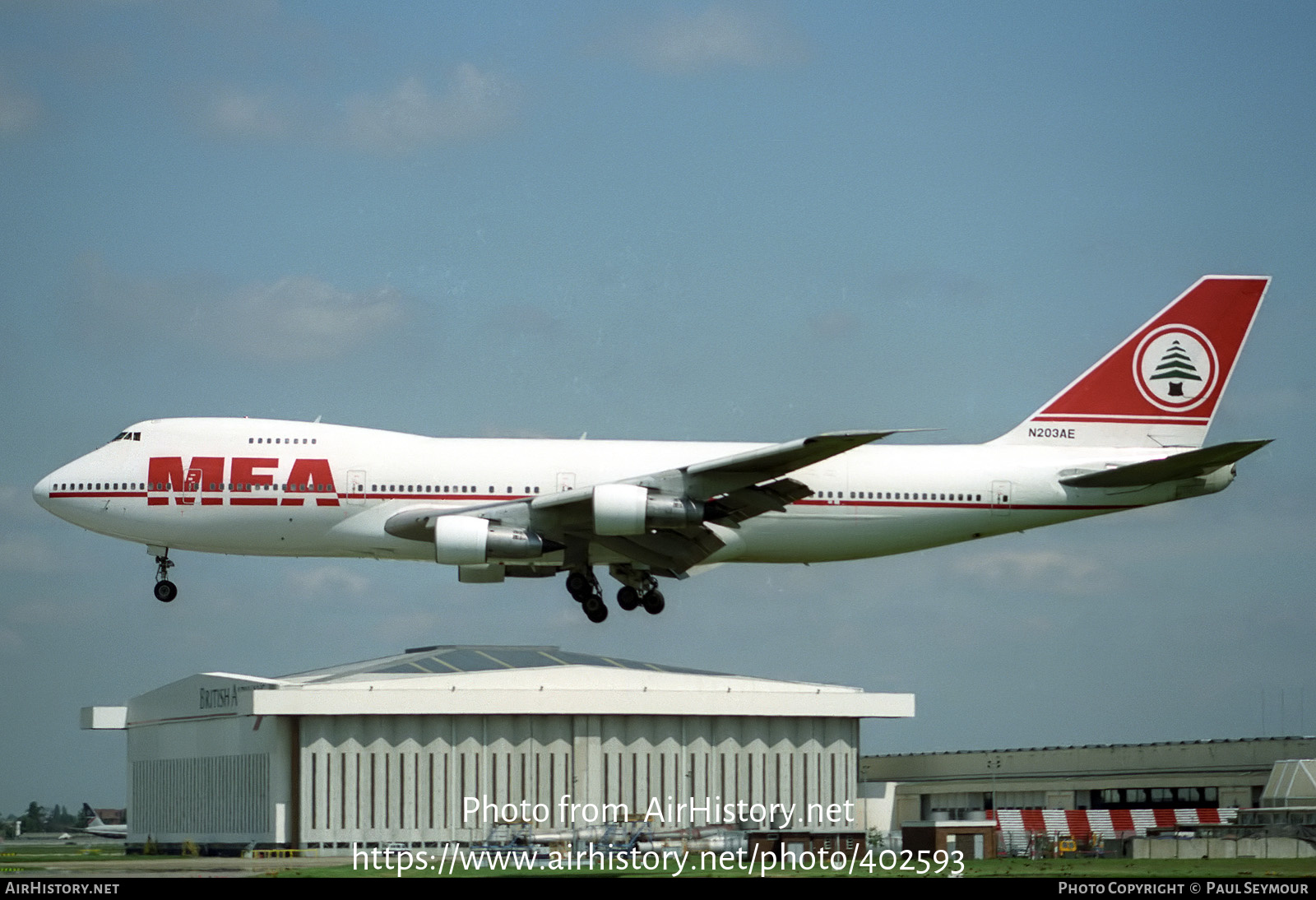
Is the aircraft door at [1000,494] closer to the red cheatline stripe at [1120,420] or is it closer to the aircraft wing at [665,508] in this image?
the red cheatline stripe at [1120,420]

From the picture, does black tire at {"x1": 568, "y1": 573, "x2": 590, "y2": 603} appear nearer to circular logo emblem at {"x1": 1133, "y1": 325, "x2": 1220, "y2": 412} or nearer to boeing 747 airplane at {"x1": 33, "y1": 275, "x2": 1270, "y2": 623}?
boeing 747 airplane at {"x1": 33, "y1": 275, "x2": 1270, "y2": 623}

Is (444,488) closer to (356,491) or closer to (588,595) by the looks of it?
(356,491)

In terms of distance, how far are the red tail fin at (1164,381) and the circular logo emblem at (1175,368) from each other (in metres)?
0.02

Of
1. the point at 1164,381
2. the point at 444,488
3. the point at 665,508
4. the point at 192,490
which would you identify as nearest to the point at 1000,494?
the point at 1164,381

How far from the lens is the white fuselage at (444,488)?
162 feet

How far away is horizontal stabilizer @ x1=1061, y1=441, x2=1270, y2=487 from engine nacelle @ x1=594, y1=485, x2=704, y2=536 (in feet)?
36.8

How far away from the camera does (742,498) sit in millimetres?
48719

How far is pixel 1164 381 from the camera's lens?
53.7 meters

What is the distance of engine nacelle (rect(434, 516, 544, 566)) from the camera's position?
156 feet

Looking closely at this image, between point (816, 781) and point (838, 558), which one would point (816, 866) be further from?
point (816, 781)

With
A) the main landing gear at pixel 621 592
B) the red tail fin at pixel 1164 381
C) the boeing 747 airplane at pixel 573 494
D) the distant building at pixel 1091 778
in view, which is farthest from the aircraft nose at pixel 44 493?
the distant building at pixel 1091 778

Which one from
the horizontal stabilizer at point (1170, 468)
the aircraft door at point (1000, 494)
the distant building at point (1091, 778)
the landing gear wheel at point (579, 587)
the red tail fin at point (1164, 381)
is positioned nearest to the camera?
the horizontal stabilizer at point (1170, 468)
